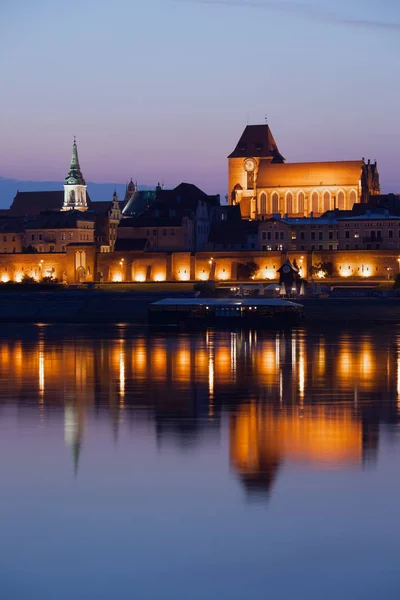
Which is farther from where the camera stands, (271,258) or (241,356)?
(271,258)

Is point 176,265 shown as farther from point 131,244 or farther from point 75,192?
point 75,192

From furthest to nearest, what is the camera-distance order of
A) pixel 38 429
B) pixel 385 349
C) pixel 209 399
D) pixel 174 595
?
pixel 385 349
pixel 209 399
pixel 38 429
pixel 174 595

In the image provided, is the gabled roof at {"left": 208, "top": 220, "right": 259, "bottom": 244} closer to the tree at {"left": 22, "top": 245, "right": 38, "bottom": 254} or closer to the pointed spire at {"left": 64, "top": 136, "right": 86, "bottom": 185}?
the tree at {"left": 22, "top": 245, "right": 38, "bottom": 254}

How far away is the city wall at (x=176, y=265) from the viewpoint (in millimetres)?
89312

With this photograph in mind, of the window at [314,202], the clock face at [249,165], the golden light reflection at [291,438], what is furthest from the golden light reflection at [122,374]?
the clock face at [249,165]

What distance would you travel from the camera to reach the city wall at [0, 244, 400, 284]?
3516 inches

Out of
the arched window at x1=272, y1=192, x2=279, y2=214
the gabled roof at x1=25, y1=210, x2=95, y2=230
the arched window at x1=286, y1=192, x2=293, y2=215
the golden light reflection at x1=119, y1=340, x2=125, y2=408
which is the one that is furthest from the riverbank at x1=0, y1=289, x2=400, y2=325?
the arched window at x1=286, y1=192, x2=293, y2=215

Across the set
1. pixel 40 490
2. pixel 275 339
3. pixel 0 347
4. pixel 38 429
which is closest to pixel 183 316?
pixel 275 339

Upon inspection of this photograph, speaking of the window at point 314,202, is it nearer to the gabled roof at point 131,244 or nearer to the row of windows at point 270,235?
the row of windows at point 270,235

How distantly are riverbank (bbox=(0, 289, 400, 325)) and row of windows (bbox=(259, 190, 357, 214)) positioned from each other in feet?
163

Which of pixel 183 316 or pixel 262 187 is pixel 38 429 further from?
pixel 262 187

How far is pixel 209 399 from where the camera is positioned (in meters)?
23.2

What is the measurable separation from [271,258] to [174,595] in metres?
81.0

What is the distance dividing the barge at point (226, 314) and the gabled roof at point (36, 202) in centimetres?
8400
